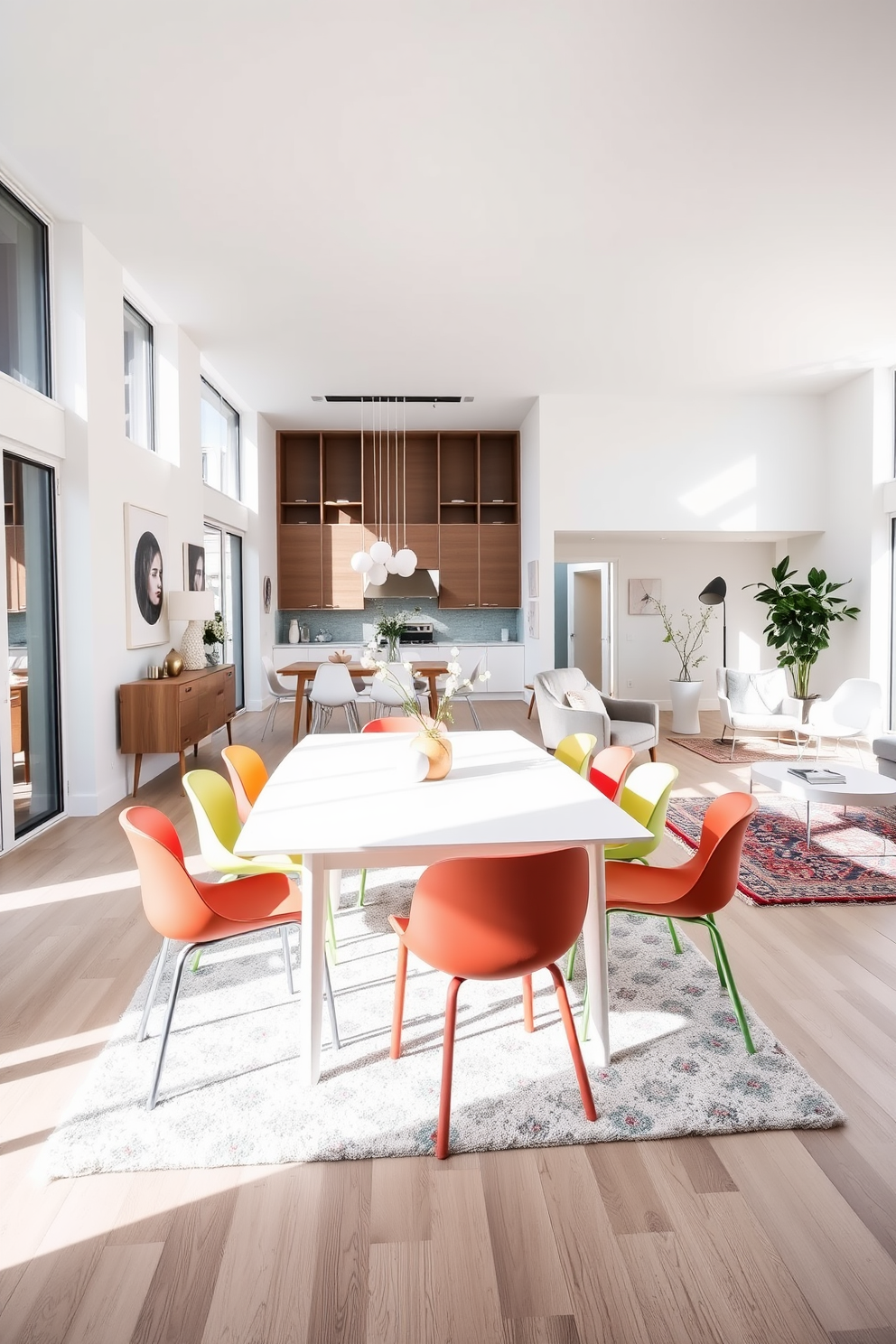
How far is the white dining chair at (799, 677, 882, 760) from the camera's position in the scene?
6376mm

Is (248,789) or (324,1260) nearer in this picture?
(324,1260)

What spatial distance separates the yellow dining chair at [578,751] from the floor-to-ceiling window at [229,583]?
17.3 feet

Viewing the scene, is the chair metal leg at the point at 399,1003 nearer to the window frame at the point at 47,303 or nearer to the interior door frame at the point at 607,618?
the window frame at the point at 47,303

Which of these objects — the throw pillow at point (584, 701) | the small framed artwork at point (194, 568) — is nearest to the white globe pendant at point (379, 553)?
the small framed artwork at point (194, 568)

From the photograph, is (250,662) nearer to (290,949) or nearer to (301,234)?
(301,234)

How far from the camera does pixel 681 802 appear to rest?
204 inches

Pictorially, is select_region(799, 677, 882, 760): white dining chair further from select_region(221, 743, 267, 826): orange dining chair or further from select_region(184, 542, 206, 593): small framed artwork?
select_region(184, 542, 206, 593): small framed artwork

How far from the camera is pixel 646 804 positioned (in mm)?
2727

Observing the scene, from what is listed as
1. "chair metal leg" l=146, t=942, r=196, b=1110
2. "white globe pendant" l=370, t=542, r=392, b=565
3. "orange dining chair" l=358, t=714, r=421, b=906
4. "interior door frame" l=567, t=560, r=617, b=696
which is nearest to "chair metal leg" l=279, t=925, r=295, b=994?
"chair metal leg" l=146, t=942, r=196, b=1110

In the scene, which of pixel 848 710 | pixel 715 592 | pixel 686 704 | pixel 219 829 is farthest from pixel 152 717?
pixel 715 592

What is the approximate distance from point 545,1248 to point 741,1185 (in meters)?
0.49

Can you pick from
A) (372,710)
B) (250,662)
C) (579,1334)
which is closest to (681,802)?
(579,1334)

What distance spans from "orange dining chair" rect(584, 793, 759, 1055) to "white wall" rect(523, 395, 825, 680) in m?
6.39

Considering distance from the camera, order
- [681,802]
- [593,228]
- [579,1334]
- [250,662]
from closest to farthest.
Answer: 1. [579,1334]
2. [593,228]
3. [681,802]
4. [250,662]
